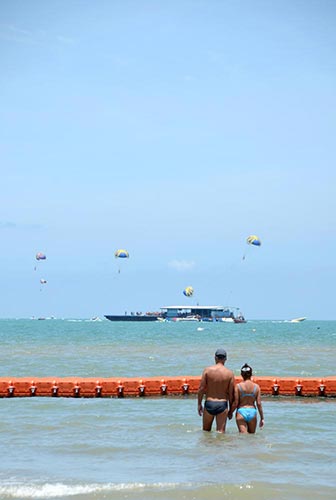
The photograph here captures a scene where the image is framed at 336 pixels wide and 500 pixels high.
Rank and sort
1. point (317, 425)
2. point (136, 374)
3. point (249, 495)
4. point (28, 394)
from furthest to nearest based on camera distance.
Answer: point (136, 374) < point (28, 394) < point (317, 425) < point (249, 495)

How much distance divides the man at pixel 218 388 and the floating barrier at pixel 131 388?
8.66 meters

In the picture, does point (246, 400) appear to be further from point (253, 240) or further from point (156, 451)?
point (253, 240)

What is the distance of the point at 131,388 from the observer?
22094 millimetres

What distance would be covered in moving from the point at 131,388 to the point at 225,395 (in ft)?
30.6

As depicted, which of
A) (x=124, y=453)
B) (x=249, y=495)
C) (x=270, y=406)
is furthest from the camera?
(x=270, y=406)

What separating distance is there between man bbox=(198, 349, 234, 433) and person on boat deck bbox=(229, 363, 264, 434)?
181mm

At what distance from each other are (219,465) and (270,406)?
8444 millimetres

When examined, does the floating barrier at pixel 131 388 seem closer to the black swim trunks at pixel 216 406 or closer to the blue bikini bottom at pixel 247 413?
the blue bikini bottom at pixel 247 413

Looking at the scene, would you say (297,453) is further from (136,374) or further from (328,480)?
(136,374)

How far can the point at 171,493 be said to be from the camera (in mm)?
10250

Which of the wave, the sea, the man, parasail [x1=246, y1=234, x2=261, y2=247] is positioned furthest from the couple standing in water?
parasail [x1=246, y1=234, x2=261, y2=247]

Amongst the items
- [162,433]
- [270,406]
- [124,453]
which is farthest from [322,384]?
[124,453]

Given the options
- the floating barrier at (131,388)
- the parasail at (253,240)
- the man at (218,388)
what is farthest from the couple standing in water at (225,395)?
the parasail at (253,240)

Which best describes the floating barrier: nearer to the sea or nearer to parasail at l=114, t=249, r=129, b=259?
the sea
